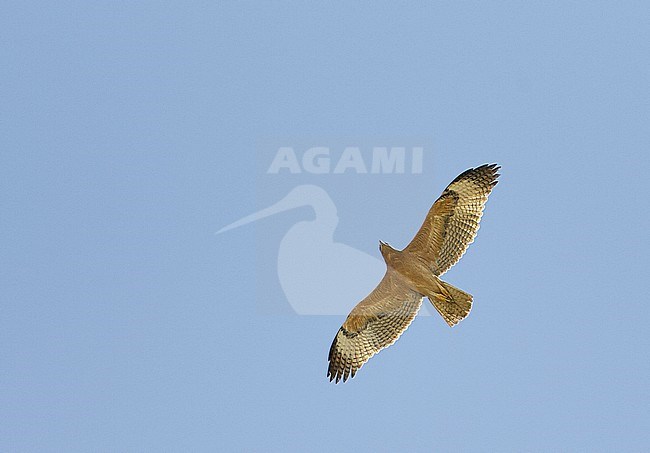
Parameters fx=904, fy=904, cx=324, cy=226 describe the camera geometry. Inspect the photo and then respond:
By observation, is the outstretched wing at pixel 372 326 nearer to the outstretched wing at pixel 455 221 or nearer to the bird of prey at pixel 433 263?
the bird of prey at pixel 433 263

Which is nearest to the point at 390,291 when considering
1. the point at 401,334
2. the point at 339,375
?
the point at 401,334

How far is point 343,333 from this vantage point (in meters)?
15.5

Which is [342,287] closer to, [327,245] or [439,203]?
[327,245]

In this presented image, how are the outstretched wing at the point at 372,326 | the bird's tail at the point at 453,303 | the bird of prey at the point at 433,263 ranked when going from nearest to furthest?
1. the bird's tail at the point at 453,303
2. the bird of prey at the point at 433,263
3. the outstretched wing at the point at 372,326

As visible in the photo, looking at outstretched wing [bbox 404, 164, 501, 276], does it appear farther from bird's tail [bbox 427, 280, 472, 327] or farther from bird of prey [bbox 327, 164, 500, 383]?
bird's tail [bbox 427, 280, 472, 327]

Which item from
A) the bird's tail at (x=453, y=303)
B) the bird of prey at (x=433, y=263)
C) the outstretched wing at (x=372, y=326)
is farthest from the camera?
the outstretched wing at (x=372, y=326)

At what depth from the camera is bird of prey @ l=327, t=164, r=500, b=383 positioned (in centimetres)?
1451

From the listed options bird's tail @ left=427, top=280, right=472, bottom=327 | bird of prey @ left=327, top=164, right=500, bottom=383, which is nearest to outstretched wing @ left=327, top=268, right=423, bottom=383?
bird of prey @ left=327, top=164, right=500, bottom=383

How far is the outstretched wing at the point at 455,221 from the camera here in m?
14.7

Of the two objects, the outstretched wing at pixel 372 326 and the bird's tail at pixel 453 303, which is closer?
the bird's tail at pixel 453 303

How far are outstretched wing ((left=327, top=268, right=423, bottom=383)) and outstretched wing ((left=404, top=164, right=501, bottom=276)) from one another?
710mm

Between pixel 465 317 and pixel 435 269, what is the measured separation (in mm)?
968

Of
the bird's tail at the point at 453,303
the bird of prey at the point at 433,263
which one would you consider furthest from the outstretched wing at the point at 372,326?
the bird's tail at the point at 453,303

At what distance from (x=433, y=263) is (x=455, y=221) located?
775mm
